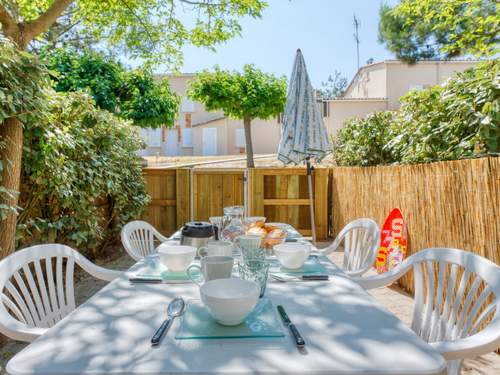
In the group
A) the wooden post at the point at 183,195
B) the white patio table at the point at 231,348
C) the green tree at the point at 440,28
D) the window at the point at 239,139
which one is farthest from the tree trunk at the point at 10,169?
the window at the point at 239,139

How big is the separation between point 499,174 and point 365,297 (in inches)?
53.6

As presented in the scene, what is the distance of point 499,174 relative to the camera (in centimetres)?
210

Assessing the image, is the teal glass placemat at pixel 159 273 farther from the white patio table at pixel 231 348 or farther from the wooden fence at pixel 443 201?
the wooden fence at pixel 443 201

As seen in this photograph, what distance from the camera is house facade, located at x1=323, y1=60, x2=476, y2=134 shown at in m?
15.0

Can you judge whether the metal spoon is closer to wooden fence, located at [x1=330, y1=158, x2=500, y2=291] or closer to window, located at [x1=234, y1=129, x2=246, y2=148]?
wooden fence, located at [x1=330, y1=158, x2=500, y2=291]

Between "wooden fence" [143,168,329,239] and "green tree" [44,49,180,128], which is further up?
"green tree" [44,49,180,128]

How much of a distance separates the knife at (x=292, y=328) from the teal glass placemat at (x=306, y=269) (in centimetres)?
46

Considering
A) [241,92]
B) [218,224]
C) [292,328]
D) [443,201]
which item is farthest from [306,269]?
[241,92]

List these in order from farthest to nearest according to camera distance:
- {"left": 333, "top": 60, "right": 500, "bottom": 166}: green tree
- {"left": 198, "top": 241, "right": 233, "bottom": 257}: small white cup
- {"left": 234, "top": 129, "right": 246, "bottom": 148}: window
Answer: {"left": 234, "top": 129, "right": 246, "bottom": 148}: window, {"left": 333, "top": 60, "right": 500, "bottom": 166}: green tree, {"left": 198, "top": 241, "right": 233, "bottom": 257}: small white cup

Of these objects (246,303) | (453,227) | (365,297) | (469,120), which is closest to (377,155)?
(469,120)

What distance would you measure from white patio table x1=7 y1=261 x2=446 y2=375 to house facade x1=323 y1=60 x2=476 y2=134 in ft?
48.3

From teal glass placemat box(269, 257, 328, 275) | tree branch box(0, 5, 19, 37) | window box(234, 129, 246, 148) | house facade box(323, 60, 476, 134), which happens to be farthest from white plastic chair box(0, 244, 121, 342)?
window box(234, 129, 246, 148)

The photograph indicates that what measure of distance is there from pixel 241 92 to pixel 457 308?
7680 mm

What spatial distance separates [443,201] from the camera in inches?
111
